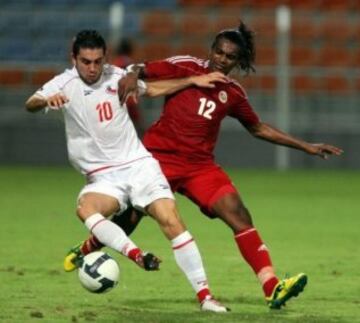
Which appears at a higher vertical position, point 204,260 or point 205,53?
point 205,53

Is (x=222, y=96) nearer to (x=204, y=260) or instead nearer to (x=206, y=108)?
(x=206, y=108)

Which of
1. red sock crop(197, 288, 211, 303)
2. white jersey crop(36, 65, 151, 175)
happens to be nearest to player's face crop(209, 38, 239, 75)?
white jersey crop(36, 65, 151, 175)

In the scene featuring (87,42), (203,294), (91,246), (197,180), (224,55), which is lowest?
(203,294)

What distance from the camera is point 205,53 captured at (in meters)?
24.0

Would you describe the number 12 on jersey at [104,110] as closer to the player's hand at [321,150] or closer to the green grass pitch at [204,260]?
the green grass pitch at [204,260]

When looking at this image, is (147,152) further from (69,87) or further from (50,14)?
(50,14)

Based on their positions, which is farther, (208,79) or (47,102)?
(208,79)

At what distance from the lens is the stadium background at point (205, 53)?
907 inches

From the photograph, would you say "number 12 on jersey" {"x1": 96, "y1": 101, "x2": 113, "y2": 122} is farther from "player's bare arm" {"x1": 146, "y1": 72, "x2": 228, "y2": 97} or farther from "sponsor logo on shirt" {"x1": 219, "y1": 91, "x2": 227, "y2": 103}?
"sponsor logo on shirt" {"x1": 219, "y1": 91, "x2": 227, "y2": 103}

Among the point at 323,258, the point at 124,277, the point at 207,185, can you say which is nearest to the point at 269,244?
the point at 323,258

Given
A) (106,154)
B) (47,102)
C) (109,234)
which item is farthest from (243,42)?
(109,234)

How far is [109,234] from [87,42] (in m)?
1.27

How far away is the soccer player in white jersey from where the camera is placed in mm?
7875

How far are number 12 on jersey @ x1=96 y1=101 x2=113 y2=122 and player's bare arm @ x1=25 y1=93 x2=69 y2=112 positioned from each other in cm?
29
